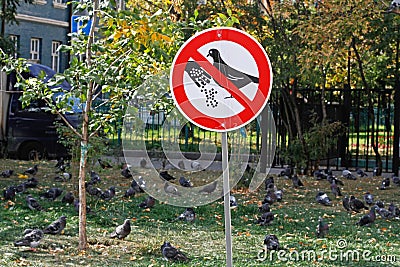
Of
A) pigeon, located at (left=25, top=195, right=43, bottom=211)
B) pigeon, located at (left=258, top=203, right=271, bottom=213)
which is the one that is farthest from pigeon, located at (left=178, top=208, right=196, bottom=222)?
pigeon, located at (left=25, top=195, right=43, bottom=211)

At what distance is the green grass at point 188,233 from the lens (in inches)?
301

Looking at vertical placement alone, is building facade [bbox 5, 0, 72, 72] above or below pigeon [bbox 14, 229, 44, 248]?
above

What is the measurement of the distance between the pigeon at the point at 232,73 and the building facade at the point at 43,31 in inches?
1141

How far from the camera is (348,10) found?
13.3 m

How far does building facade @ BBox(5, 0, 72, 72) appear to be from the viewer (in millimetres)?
34625

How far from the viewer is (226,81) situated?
6.07 m

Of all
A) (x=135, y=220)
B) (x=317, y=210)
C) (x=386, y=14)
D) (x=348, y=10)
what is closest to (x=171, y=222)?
(x=135, y=220)

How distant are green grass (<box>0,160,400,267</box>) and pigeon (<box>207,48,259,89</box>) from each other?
2.16 meters

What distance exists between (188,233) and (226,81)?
3478 millimetres

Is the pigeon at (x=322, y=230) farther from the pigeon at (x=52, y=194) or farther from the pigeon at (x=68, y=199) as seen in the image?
the pigeon at (x=52, y=194)

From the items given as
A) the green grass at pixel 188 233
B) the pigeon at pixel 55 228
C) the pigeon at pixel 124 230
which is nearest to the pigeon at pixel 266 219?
the green grass at pixel 188 233

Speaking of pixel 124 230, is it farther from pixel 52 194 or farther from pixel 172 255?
pixel 52 194

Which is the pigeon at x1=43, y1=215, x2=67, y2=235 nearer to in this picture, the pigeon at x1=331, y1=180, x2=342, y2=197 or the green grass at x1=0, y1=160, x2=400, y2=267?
the green grass at x1=0, y1=160, x2=400, y2=267

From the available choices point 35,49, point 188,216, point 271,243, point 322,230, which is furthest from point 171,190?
point 35,49
